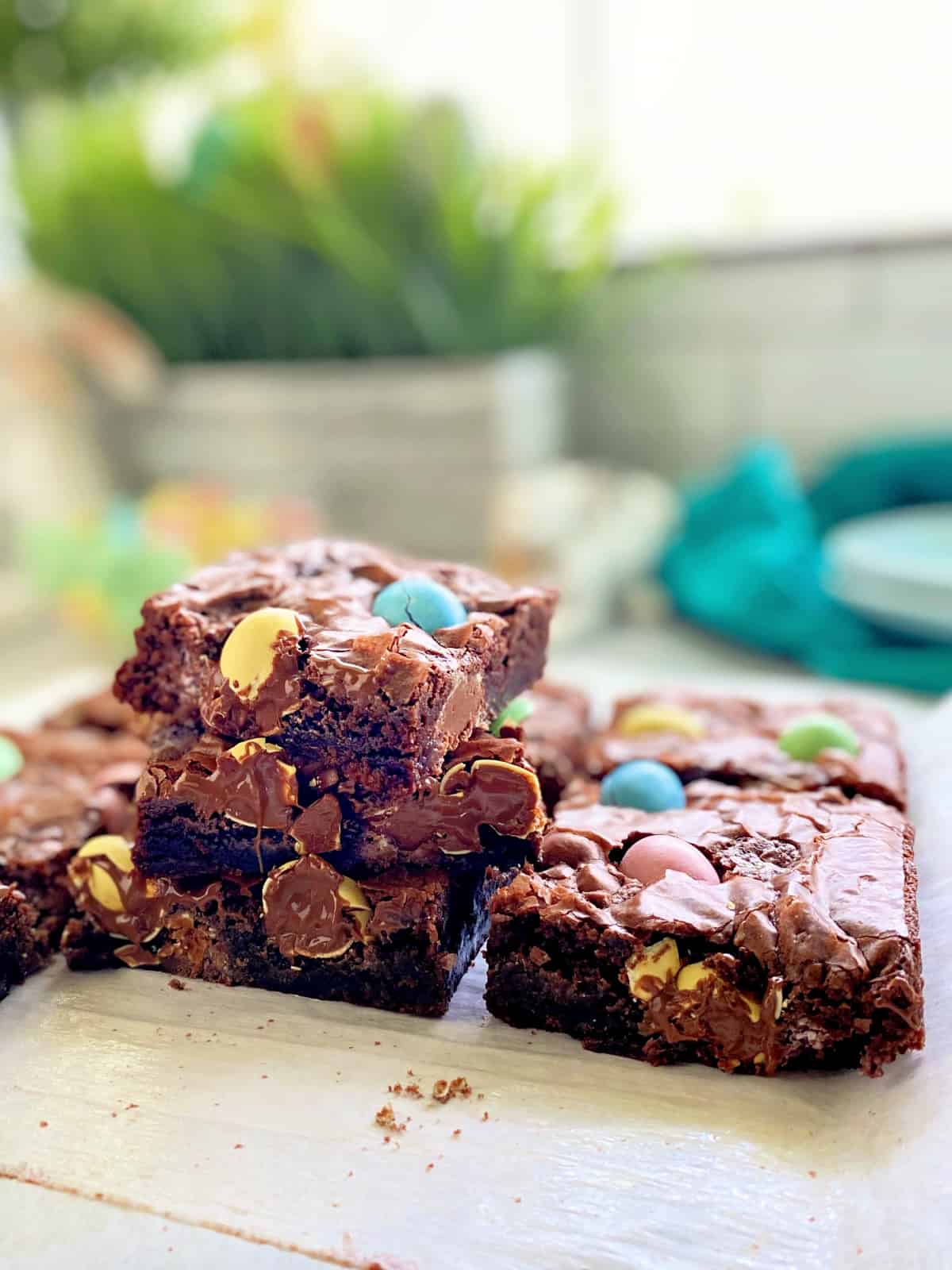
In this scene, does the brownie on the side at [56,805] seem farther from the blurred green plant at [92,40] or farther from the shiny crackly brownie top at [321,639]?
the blurred green plant at [92,40]

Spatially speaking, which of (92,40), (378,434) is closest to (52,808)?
(378,434)

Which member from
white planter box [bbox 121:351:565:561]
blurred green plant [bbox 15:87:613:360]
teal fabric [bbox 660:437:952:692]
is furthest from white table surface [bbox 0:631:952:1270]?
blurred green plant [bbox 15:87:613:360]

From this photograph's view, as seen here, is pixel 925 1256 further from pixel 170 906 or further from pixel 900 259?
pixel 900 259

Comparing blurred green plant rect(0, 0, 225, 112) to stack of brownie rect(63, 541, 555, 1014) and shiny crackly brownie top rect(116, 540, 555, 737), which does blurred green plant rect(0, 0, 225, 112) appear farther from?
stack of brownie rect(63, 541, 555, 1014)

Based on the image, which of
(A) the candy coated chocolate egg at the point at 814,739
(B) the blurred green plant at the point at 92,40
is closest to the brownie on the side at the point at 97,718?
(A) the candy coated chocolate egg at the point at 814,739

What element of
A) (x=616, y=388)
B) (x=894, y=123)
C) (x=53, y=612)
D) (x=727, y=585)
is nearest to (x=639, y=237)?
(x=616, y=388)

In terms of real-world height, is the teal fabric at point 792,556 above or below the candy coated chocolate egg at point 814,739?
below
